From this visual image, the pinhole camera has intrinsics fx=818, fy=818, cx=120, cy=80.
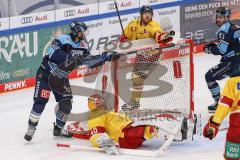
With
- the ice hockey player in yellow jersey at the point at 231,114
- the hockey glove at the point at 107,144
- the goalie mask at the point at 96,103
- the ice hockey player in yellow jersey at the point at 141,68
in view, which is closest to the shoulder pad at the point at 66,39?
the goalie mask at the point at 96,103

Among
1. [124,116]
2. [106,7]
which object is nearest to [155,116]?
[124,116]

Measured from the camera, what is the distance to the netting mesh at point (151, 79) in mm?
9547

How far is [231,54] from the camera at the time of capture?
10484mm

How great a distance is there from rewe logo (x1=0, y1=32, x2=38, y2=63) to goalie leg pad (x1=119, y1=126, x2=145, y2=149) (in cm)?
370

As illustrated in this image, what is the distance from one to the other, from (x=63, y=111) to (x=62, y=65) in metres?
0.60

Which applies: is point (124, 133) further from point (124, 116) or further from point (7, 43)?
point (7, 43)

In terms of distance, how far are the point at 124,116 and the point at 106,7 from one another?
4.62 metres

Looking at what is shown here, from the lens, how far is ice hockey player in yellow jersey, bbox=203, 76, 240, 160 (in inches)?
273

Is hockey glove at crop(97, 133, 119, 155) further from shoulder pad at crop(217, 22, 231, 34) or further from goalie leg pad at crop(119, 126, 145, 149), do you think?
shoulder pad at crop(217, 22, 231, 34)

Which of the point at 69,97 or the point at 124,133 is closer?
the point at 124,133

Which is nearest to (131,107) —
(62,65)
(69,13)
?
(62,65)

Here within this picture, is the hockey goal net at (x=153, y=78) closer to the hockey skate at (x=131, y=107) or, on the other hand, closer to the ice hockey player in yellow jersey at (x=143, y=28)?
the hockey skate at (x=131, y=107)

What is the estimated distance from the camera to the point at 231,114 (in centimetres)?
709

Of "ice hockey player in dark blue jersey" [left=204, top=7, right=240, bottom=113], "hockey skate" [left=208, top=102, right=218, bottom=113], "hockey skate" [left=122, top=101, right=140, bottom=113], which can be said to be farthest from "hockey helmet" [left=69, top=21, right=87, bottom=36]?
"hockey skate" [left=208, top=102, right=218, bottom=113]
